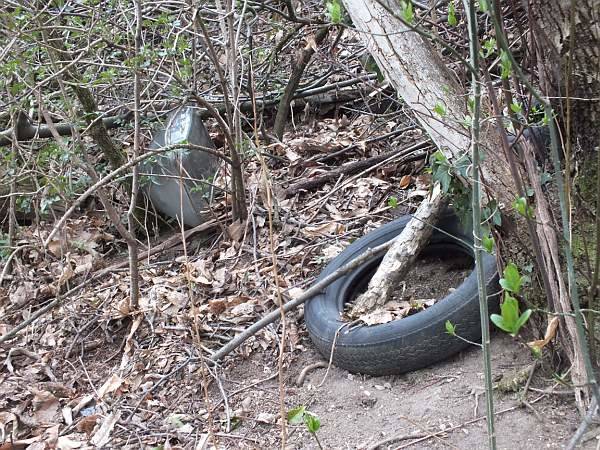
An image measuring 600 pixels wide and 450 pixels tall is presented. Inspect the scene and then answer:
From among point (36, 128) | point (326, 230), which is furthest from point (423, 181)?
point (36, 128)

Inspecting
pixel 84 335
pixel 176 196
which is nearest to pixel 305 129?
pixel 176 196

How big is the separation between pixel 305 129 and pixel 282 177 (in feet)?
3.32

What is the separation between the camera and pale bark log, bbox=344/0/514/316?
312 cm

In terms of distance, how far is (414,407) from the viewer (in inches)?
123

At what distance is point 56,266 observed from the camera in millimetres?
5297

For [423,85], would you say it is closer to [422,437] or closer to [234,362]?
[422,437]

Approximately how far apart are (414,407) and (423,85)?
1.55 m

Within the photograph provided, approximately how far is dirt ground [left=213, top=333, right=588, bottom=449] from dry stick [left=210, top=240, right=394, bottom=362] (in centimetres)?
16

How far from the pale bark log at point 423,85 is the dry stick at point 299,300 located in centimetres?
23

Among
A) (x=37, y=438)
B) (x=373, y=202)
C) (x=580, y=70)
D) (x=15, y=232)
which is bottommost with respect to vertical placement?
(x=37, y=438)

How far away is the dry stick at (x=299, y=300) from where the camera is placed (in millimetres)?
3703

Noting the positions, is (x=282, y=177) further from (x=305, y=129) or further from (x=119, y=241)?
(x=119, y=241)

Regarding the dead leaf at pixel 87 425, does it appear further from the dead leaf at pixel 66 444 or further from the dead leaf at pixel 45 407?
the dead leaf at pixel 45 407

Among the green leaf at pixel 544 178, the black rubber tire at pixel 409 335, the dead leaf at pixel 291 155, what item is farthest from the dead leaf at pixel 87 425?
the dead leaf at pixel 291 155
